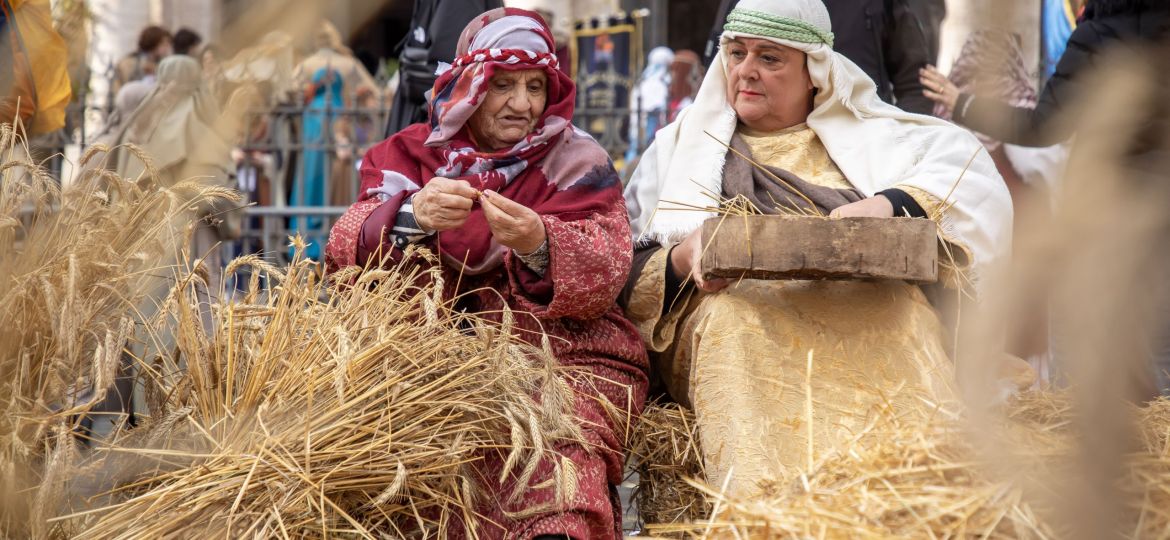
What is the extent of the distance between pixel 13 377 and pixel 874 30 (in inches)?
122

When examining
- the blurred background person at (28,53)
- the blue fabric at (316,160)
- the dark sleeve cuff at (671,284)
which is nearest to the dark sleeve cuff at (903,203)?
the dark sleeve cuff at (671,284)

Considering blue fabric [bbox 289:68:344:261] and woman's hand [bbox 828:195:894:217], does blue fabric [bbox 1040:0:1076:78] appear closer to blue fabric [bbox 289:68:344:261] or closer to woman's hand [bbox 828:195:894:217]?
woman's hand [bbox 828:195:894:217]

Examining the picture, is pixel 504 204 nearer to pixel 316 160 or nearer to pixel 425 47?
pixel 425 47

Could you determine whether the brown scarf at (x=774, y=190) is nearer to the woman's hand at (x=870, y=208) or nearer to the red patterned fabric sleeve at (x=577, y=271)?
the woman's hand at (x=870, y=208)

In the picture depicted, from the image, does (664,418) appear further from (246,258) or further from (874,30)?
(874,30)

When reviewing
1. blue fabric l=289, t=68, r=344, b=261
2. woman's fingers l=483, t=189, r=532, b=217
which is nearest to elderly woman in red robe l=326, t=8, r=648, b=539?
woman's fingers l=483, t=189, r=532, b=217

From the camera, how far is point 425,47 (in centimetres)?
439

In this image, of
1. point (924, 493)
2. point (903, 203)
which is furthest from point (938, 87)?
point (924, 493)

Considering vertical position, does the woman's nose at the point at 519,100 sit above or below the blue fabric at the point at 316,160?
above

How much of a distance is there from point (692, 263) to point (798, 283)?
0.86ft

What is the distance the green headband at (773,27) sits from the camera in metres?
3.06

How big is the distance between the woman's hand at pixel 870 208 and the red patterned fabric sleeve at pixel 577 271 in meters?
0.51

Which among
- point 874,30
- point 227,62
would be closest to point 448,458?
point 227,62

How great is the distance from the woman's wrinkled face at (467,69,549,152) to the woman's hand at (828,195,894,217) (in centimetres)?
76
